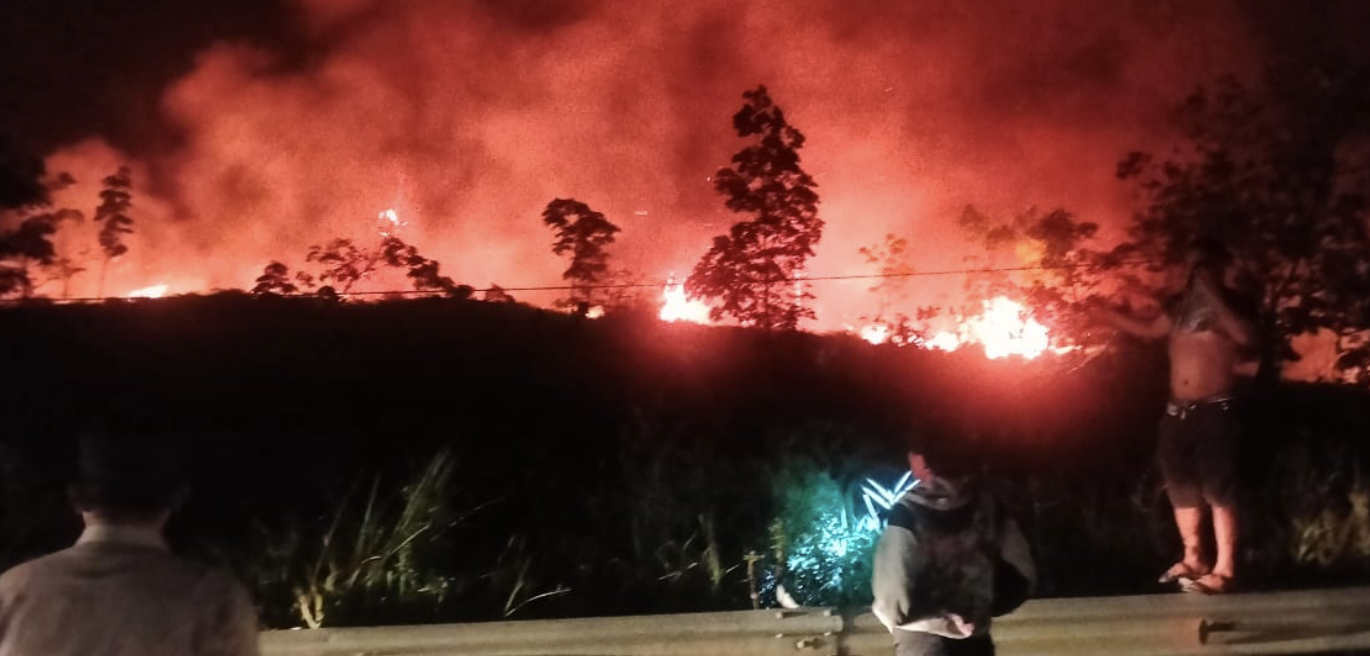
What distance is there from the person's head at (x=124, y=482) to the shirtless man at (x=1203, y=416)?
512 cm

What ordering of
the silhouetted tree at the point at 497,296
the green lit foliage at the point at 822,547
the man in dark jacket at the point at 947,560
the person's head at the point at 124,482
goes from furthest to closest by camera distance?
the silhouetted tree at the point at 497,296 < the green lit foliage at the point at 822,547 < the man in dark jacket at the point at 947,560 < the person's head at the point at 124,482

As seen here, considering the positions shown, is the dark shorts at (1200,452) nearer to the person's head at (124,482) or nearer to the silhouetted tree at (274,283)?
the person's head at (124,482)

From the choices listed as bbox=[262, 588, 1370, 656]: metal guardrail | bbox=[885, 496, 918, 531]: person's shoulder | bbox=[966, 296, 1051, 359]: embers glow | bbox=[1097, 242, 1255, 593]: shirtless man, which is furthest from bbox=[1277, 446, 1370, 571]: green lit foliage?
bbox=[885, 496, 918, 531]: person's shoulder

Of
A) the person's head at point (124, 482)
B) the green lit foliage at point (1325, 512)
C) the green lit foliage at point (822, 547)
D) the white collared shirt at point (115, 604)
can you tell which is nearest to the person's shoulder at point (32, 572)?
the white collared shirt at point (115, 604)

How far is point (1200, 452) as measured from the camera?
641 centimetres

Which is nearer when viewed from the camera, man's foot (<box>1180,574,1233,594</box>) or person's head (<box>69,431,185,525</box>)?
person's head (<box>69,431,185,525</box>)

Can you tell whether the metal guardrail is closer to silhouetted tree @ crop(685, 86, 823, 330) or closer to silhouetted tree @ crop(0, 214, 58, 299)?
silhouetted tree @ crop(685, 86, 823, 330)

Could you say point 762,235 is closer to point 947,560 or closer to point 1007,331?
point 1007,331

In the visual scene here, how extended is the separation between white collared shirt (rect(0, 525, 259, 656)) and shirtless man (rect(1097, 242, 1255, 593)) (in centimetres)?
506

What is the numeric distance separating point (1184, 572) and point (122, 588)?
5.48 m

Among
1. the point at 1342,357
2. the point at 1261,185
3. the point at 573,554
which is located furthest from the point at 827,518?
the point at 1342,357

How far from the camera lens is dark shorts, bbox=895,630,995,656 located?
3.85 metres

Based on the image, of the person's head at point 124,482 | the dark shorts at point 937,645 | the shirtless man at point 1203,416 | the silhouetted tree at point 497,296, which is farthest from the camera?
the silhouetted tree at point 497,296

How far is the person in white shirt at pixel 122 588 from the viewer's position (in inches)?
103
